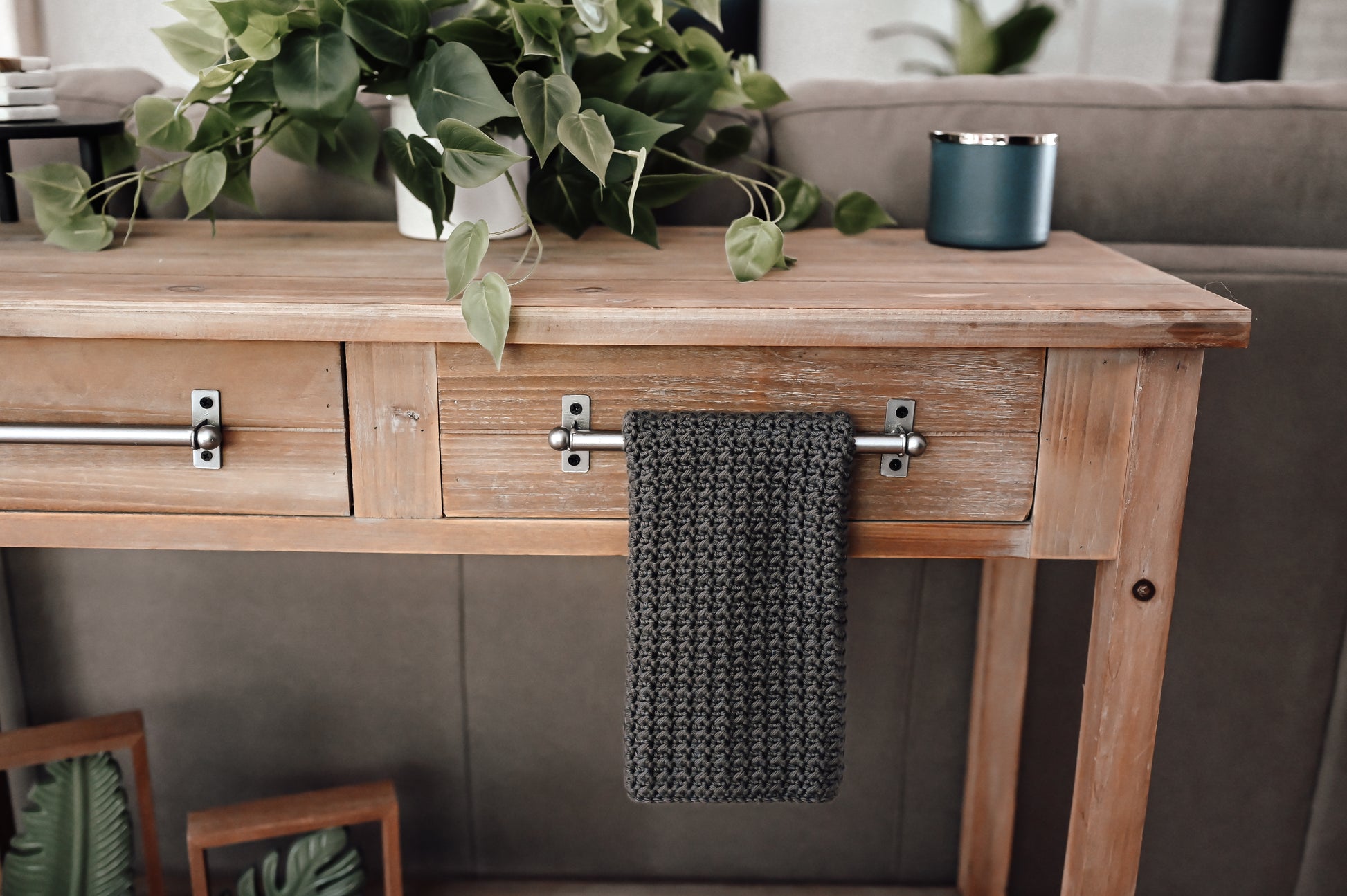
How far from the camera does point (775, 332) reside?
63 cm

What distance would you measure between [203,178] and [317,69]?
15 cm

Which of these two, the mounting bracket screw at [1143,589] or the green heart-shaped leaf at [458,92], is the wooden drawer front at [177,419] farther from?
the mounting bracket screw at [1143,589]

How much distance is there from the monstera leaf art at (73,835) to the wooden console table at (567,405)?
0.40 m

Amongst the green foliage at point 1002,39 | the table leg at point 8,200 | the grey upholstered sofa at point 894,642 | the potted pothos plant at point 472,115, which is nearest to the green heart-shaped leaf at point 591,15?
the potted pothos plant at point 472,115

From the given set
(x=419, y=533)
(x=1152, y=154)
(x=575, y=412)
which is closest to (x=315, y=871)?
(x=419, y=533)

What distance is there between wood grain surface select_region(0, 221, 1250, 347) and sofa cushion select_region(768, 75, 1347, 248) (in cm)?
27

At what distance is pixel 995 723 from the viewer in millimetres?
1091

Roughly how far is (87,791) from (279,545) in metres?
0.50

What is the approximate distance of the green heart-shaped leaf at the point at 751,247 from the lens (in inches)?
27.8

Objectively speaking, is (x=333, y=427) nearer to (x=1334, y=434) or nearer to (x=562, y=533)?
(x=562, y=533)

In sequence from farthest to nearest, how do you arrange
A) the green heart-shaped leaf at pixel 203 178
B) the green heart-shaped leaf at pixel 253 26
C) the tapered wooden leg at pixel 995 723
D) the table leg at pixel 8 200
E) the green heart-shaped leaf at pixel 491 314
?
the tapered wooden leg at pixel 995 723, the table leg at pixel 8 200, the green heart-shaped leaf at pixel 203 178, the green heart-shaped leaf at pixel 253 26, the green heart-shaped leaf at pixel 491 314

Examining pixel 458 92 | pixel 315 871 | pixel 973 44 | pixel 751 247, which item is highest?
pixel 973 44

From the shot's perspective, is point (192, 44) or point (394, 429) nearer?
point (394, 429)

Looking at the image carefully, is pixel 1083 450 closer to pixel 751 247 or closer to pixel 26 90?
pixel 751 247
